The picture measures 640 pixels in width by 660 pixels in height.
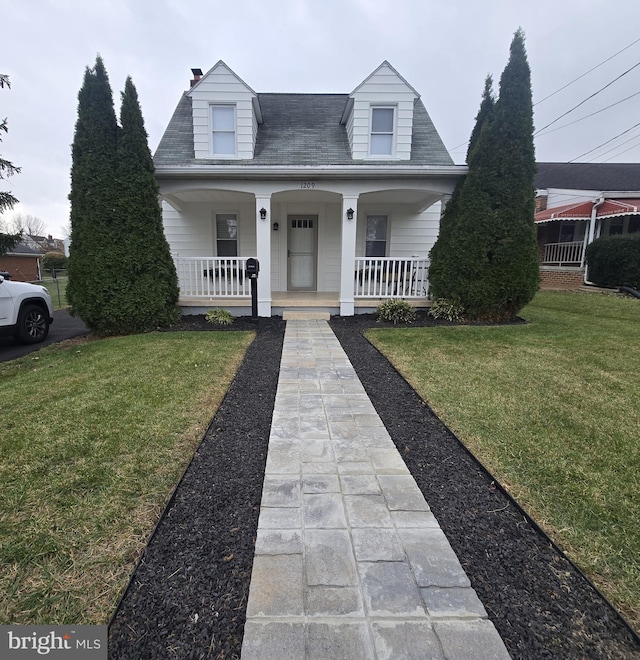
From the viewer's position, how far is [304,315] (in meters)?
7.97

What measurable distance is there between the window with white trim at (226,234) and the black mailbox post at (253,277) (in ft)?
9.34

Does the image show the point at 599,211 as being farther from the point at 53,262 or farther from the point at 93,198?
the point at 53,262

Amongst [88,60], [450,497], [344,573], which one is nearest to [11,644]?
[344,573]

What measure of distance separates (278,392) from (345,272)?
15.8ft

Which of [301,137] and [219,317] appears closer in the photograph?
[219,317]

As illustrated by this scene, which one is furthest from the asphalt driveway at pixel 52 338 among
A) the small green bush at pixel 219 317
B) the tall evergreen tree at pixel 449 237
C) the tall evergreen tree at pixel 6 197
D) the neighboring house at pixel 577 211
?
the neighboring house at pixel 577 211

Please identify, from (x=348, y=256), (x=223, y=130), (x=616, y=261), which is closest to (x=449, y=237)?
→ (x=348, y=256)

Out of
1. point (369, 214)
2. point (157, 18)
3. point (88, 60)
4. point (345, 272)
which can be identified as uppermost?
point (157, 18)

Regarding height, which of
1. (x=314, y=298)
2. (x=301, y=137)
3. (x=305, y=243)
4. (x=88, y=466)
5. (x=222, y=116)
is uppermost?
(x=222, y=116)

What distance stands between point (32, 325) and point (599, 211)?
62.4 feet

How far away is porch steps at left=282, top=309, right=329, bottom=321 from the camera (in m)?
7.86

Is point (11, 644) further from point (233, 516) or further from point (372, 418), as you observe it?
point (372, 418)

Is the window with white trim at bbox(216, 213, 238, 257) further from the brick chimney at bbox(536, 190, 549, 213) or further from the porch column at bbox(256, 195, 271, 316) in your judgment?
the brick chimney at bbox(536, 190, 549, 213)

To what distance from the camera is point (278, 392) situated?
3781mm
